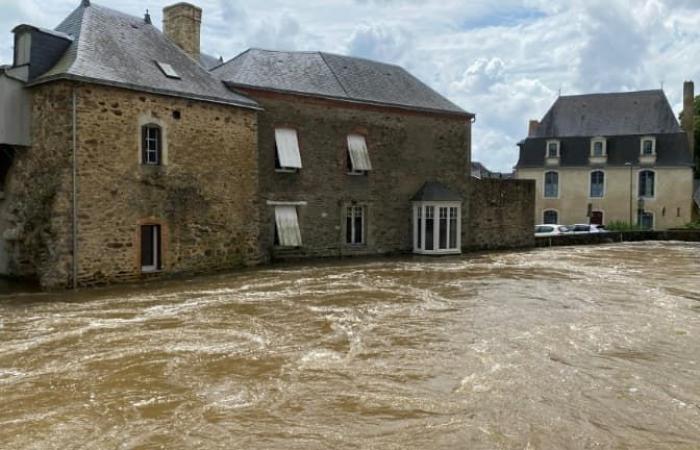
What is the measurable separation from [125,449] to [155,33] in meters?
13.8

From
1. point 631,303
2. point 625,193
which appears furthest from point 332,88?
point 625,193

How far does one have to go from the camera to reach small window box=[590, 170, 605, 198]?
3509cm

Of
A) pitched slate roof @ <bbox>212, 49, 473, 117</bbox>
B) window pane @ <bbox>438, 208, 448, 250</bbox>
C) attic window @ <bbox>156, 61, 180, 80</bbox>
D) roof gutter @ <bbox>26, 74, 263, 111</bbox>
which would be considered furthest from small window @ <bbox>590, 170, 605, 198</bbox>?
attic window @ <bbox>156, 61, 180, 80</bbox>

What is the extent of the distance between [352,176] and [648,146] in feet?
71.9

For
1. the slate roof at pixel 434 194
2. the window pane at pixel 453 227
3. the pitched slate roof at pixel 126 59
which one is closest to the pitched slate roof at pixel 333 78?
the pitched slate roof at pixel 126 59

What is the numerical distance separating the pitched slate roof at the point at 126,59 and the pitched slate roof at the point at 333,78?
4.62 ft

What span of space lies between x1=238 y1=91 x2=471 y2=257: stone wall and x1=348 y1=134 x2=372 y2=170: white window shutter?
0.20 m

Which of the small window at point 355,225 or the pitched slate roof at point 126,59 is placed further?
the small window at point 355,225

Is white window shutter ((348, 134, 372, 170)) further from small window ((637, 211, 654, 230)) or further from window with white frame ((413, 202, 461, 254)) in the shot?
small window ((637, 211, 654, 230))

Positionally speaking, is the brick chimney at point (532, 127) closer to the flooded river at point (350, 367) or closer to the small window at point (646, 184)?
the small window at point (646, 184)

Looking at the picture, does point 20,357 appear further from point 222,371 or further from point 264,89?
point 264,89

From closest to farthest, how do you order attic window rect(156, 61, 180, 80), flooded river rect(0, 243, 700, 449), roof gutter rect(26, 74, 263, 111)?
1. flooded river rect(0, 243, 700, 449)
2. roof gutter rect(26, 74, 263, 111)
3. attic window rect(156, 61, 180, 80)

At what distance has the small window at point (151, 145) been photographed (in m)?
14.2

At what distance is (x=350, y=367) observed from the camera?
7.43 metres
